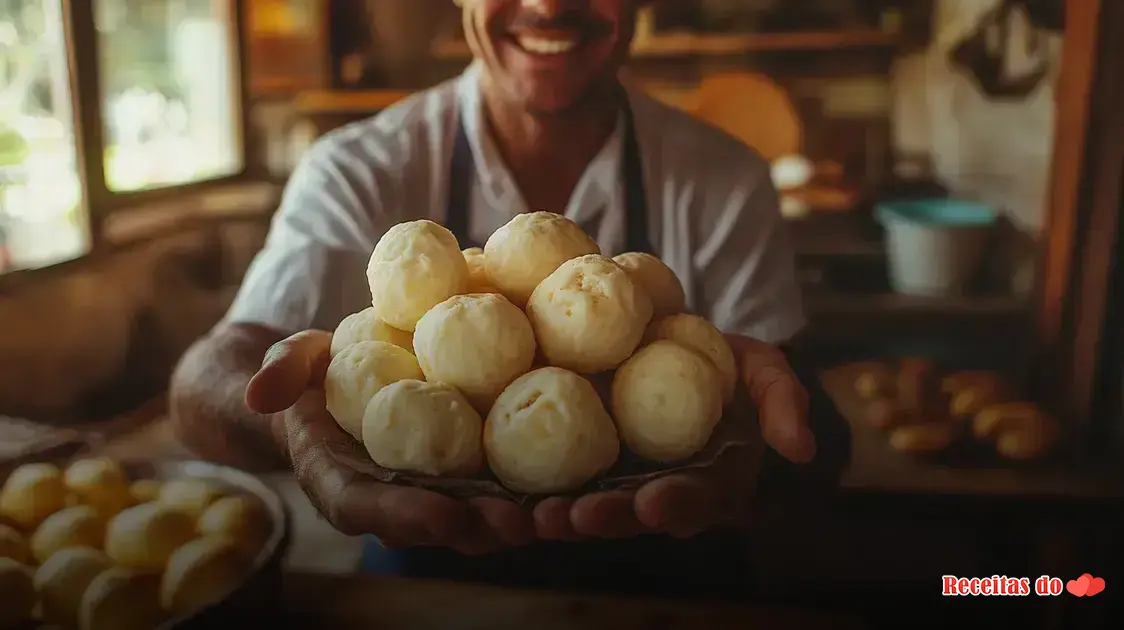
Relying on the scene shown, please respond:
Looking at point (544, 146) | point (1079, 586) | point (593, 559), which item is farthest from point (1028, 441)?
point (544, 146)

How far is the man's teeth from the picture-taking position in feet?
2.10

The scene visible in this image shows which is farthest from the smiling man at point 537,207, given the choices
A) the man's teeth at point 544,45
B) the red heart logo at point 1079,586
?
the red heart logo at point 1079,586

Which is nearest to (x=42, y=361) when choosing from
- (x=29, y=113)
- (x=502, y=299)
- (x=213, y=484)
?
(x=29, y=113)

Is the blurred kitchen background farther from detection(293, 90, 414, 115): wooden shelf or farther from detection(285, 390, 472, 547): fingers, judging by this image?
detection(285, 390, 472, 547): fingers

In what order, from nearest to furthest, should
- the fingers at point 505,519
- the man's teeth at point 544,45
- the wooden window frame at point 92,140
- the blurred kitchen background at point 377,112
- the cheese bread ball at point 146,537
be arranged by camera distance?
the fingers at point 505,519
the cheese bread ball at point 146,537
the man's teeth at point 544,45
the blurred kitchen background at point 377,112
the wooden window frame at point 92,140

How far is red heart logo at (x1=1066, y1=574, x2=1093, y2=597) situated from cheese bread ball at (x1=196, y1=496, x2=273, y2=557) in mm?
544

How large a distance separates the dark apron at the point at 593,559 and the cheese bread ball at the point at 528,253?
0.57 ft

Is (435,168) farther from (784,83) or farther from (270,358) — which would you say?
(784,83)

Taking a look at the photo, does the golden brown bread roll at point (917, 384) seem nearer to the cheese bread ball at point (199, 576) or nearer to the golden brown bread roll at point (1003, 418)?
the golden brown bread roll at point (1003, 418)

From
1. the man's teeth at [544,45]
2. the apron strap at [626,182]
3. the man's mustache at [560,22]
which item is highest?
the man's mustache at [560,22]

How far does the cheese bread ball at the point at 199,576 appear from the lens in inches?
20.3

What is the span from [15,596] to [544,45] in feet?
1.68

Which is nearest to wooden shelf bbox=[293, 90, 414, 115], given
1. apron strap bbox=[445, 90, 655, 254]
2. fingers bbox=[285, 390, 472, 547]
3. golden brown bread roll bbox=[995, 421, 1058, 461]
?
apron strap bbox=[445, 90, 655, 254]

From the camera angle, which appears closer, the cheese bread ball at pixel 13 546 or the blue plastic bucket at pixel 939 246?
the cheese bread ball at pixel 13 546
